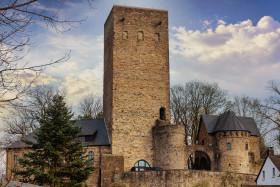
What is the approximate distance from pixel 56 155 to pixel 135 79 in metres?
11.3

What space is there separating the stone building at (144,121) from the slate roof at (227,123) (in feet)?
0.27

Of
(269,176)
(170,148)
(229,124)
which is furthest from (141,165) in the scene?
(269,176)

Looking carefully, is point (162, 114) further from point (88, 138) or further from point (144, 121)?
point (88, 138)

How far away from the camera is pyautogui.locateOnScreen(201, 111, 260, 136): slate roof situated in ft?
108

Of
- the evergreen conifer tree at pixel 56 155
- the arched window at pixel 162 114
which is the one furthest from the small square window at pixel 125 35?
the evergreen conifer tree at pixel 56 155

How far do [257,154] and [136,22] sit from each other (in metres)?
14.7

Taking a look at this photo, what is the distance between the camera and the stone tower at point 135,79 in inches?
1238

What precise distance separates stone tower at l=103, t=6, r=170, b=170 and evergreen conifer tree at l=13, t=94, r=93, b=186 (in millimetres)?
6856

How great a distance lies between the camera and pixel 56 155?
75.7ft

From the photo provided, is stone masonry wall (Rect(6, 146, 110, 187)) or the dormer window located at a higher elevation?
the dormer window

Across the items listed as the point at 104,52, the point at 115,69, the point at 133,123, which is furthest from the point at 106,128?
the point at 104,52

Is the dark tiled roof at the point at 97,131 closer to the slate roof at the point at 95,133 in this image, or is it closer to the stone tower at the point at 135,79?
the slate roof at the point at 95,133

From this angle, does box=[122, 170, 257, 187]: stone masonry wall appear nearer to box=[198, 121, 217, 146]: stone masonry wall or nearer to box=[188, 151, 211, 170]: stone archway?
box=[188, 151, 211, 170]: stone archway

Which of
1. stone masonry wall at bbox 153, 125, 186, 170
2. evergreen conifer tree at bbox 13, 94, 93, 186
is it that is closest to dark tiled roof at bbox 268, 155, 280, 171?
stone masonry wall at bbox 153, 125, 186, 170
